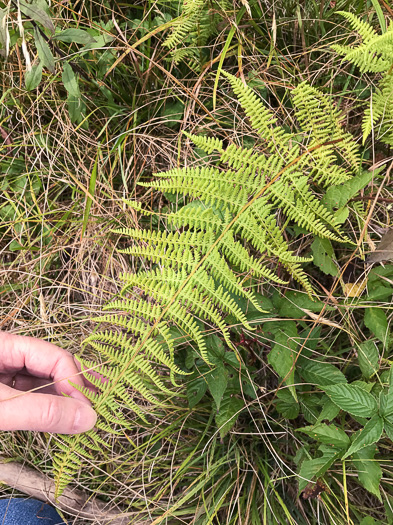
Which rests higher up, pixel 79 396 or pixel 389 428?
pixel 389 428

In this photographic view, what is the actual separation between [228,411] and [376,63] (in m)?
1.67

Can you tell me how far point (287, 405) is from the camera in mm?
1837

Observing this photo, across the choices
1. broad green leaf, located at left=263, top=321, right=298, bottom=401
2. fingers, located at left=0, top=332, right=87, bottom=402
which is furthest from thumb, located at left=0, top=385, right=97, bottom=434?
broad green leaf, located at left=263, top=321, right=298, bottom=401

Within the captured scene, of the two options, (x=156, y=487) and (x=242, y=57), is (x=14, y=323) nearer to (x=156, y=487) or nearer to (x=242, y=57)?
(x=156, y=487)

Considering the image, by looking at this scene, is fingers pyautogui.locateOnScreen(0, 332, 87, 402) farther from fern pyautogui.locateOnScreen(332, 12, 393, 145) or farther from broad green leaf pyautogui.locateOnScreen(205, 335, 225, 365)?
fern pyautogui.locateOnScreen(332, 12, 393, 145)

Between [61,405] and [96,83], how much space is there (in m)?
1.70

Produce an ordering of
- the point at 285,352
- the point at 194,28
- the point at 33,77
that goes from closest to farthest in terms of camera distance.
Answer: the point at 285,352 → the point at 33,77 → the point at 194,28

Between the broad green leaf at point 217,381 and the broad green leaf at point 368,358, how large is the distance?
0.59 meters

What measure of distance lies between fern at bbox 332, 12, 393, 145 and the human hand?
1581 mm

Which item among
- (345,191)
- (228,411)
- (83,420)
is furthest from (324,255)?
(83,420)

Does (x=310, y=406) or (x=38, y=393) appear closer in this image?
(x=38, y=393)

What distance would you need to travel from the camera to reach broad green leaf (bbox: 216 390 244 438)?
178 cm

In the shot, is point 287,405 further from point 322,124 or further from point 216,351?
point 322,124

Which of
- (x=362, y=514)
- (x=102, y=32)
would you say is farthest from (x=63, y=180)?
(x=362, y=514)
